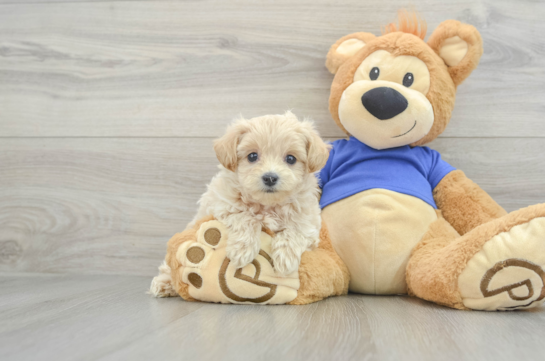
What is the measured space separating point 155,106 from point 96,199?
41 centimetres

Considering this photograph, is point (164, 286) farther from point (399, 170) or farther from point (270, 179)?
point (399, 170)

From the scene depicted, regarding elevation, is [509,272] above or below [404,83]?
below

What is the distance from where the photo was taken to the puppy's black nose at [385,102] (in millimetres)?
1076

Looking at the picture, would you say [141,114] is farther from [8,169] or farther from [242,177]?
[242,177]

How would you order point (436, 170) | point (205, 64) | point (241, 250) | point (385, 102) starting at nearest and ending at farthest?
point (241, 250)
point (385, 102)
point (436, 170)
point (205, 64)

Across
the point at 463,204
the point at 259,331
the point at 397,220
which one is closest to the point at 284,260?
the point at 259,331

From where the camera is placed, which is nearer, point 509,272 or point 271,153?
point 509,272

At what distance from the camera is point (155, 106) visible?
1.49 meters

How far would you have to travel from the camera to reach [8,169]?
154 centimetres

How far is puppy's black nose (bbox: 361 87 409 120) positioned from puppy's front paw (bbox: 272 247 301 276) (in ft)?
1.46

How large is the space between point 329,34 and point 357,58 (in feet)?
0.88

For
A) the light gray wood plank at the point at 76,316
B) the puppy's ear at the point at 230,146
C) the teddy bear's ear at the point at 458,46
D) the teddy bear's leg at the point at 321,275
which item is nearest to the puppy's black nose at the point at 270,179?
the puppy's ear at the point at 230,146

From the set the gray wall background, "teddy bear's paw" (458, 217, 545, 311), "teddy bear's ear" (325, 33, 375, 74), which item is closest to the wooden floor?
the gray wall background

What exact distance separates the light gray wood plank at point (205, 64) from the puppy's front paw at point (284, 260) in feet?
1.90
